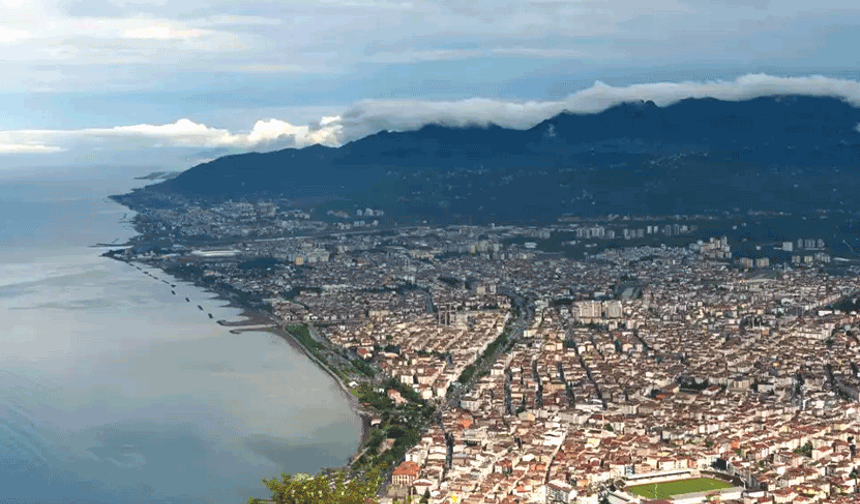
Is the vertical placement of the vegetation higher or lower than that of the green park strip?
higher

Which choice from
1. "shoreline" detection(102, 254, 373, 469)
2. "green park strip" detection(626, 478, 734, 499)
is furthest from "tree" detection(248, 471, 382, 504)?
"shoreline" detection(102, 254, 373, 469)

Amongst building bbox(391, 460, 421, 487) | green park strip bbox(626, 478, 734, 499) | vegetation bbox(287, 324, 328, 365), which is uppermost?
building bbox(391, 460, 421, 487)

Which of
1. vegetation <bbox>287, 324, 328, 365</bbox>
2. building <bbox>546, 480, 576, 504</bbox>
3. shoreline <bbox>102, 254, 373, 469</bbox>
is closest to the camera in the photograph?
building <bbox>546, 480, 576, 504</bbox>

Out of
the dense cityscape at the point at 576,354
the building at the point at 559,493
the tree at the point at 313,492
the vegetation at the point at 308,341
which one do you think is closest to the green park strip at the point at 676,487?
the dense cityscape at the point at 576,354

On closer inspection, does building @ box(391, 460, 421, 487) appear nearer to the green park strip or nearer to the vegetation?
the green park strip

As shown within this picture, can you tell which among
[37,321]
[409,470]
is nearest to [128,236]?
[37,321]

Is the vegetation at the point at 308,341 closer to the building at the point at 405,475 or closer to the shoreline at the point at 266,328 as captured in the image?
the shoreline at the point at 266,328
